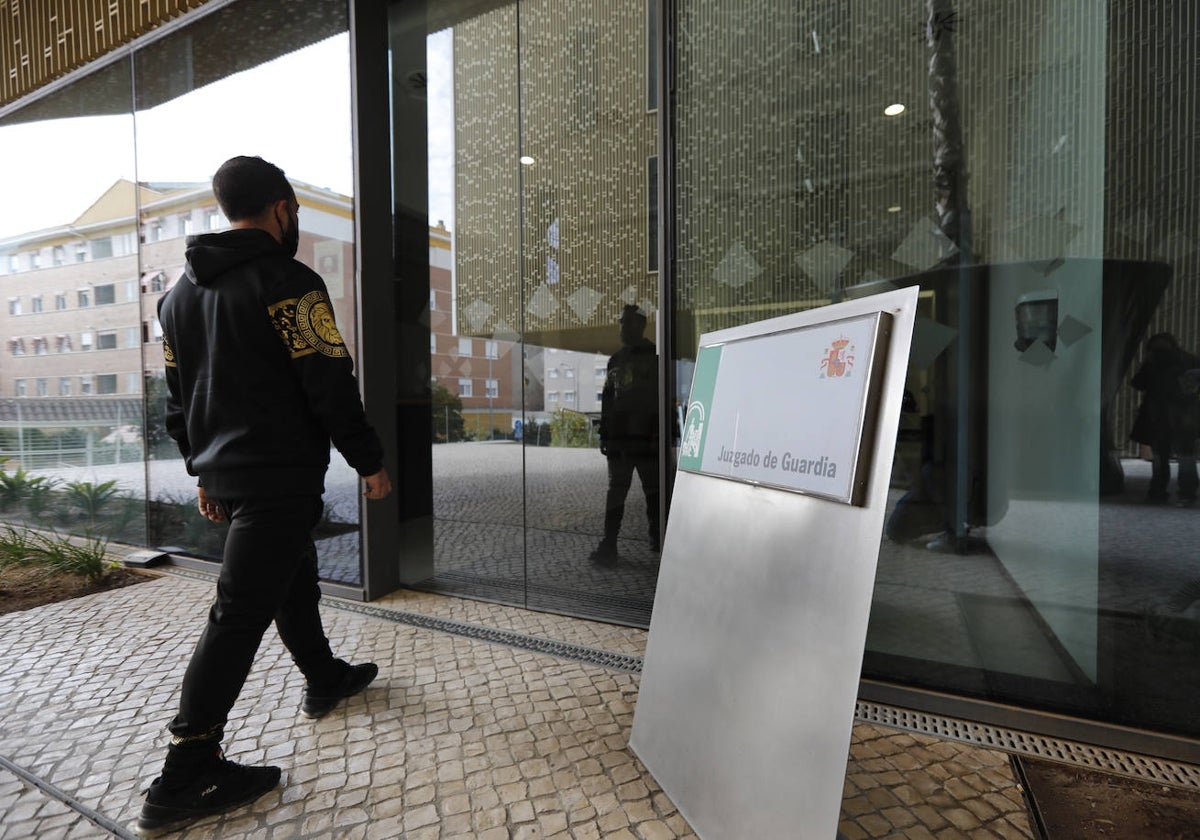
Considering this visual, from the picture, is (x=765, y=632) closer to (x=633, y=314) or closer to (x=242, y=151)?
(x=633, y=314)

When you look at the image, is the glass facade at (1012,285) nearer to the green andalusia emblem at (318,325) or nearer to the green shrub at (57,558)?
the green andalusia emblem at (318,325)

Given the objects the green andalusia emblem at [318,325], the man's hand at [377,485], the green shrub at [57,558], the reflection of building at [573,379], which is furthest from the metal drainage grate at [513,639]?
the green shrub at [57,558]

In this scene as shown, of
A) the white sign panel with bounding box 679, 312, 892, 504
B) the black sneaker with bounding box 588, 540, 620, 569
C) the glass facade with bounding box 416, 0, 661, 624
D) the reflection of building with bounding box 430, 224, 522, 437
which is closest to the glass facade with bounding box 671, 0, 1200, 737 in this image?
the glass facade with bounding box 416, 0, 661, 624

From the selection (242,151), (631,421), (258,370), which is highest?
(242,151)

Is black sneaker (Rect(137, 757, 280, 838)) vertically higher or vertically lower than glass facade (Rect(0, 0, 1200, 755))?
lower

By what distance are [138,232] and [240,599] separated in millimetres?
3775

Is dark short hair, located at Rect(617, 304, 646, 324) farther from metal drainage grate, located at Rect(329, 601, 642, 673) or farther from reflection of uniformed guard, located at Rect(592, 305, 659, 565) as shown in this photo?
metal drainage grate, located at Rect(329, 601, 642, 673)

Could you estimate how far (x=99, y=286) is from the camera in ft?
14.5

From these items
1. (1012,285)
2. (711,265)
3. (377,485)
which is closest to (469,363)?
(711,265)

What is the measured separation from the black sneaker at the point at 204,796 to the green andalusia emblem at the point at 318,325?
3.87 ft

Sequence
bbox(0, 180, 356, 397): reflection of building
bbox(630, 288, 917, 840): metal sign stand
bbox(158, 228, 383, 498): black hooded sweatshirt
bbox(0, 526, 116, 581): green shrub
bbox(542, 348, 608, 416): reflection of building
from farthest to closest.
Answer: bbox(0, 180, 356, 397): reflection of building, bbox(0, 526, 116, 581): green shrub, bbox(542, 348, 608, 416): reflection of building, bbox(158, 228, 383, 498): black hooded sweatshirt, bbox(630, 288, 917, 840): metal sign stand

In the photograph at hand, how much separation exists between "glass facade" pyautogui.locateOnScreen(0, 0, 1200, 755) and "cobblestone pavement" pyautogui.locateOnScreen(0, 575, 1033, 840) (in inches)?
23.0

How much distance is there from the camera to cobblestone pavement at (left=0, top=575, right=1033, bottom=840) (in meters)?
1.60

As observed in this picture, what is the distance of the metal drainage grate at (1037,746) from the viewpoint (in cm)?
181
